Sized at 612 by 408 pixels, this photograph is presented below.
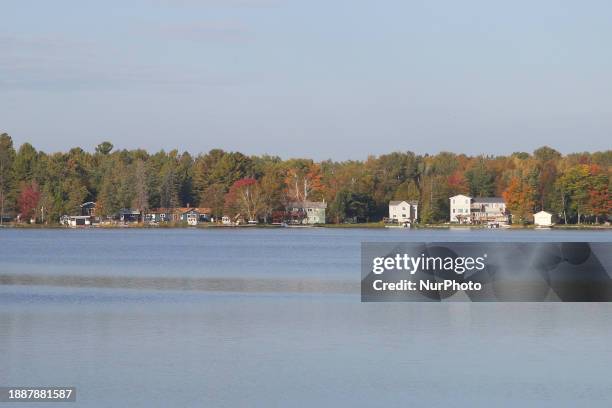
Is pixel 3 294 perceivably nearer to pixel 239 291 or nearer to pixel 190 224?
pixel 239 291

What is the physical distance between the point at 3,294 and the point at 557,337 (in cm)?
1857

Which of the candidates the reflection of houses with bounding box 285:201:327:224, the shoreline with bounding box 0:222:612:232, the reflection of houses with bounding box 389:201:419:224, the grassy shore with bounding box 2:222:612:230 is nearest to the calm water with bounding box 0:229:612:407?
the shoreline with bounding box 0:222:612:232

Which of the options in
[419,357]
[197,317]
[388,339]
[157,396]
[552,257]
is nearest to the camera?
[157,396]

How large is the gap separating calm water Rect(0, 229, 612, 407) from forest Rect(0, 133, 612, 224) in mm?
99392

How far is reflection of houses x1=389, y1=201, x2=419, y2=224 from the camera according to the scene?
137000 millimetres

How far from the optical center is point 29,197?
139 meters

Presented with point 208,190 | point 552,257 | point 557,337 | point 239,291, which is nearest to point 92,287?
point 239,291

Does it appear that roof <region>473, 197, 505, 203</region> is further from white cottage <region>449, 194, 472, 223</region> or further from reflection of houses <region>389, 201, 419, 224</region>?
reflection of houses <region>389, 201, 419, 224</region>

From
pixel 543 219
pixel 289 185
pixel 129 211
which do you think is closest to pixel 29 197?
pixel 129 211

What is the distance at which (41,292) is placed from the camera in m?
35.7

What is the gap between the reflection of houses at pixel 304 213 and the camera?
146625 millimetres

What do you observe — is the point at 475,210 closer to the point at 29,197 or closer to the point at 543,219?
the point at 543,219

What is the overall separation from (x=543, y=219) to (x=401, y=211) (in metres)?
17.6

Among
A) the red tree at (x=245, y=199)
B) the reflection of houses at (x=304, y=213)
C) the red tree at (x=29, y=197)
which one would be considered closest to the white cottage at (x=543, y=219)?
the reflection of houses at (x=304, y=213)
